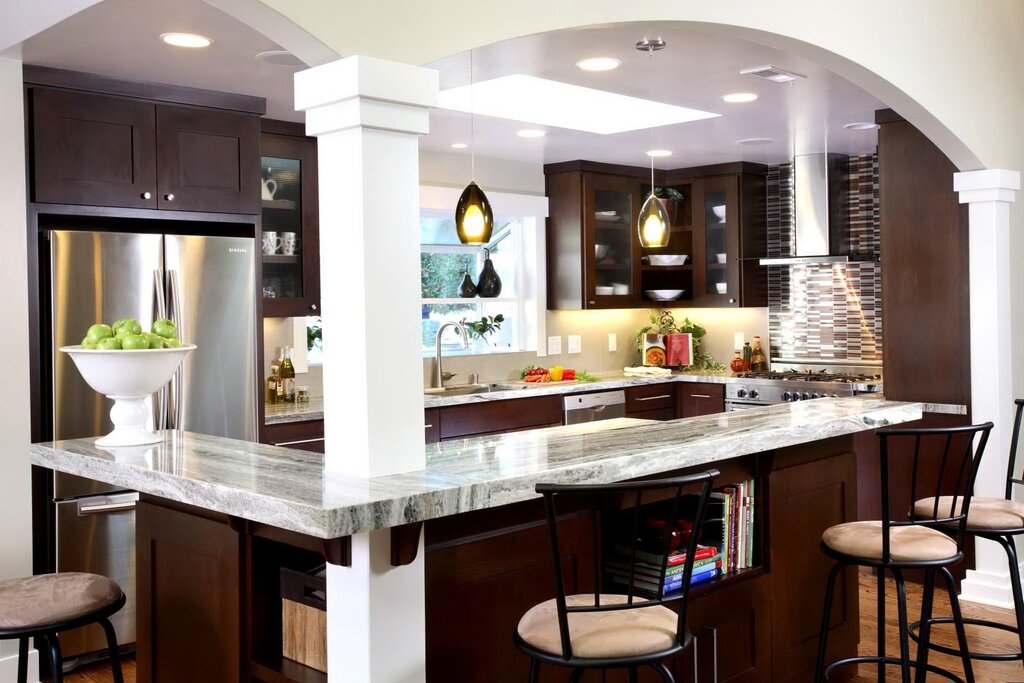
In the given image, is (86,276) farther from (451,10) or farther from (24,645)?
(451,10)

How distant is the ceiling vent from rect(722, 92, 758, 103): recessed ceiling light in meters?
0.28

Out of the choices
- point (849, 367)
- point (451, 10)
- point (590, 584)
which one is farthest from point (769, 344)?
point (451, 10)

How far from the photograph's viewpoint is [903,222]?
4707 mm

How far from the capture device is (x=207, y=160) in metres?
4.38

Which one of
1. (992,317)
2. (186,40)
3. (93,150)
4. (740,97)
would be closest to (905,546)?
(992,317)

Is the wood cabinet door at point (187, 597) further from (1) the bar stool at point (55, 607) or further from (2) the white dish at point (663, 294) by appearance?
(2) the white dish at point (663, 294)

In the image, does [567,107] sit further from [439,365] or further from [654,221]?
[439,365]

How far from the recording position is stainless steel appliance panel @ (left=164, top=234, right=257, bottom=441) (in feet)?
13.9

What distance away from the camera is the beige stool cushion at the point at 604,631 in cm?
201

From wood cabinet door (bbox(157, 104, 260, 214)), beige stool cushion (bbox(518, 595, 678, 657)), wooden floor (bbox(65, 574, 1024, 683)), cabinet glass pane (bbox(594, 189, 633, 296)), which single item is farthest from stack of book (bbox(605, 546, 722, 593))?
cabinet glass pane (bbox(594, 189, 633, 296))

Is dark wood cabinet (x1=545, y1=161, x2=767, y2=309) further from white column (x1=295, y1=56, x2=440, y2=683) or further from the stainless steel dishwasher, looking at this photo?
white column (x1=295, y1=56, x2=440, y2=683)

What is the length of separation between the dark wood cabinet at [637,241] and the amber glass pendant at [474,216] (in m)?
2.44

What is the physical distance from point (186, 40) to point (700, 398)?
4.18 meters

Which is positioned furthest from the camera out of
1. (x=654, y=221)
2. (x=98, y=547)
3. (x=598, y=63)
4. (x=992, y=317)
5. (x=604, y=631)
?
(x=992, y=317)
